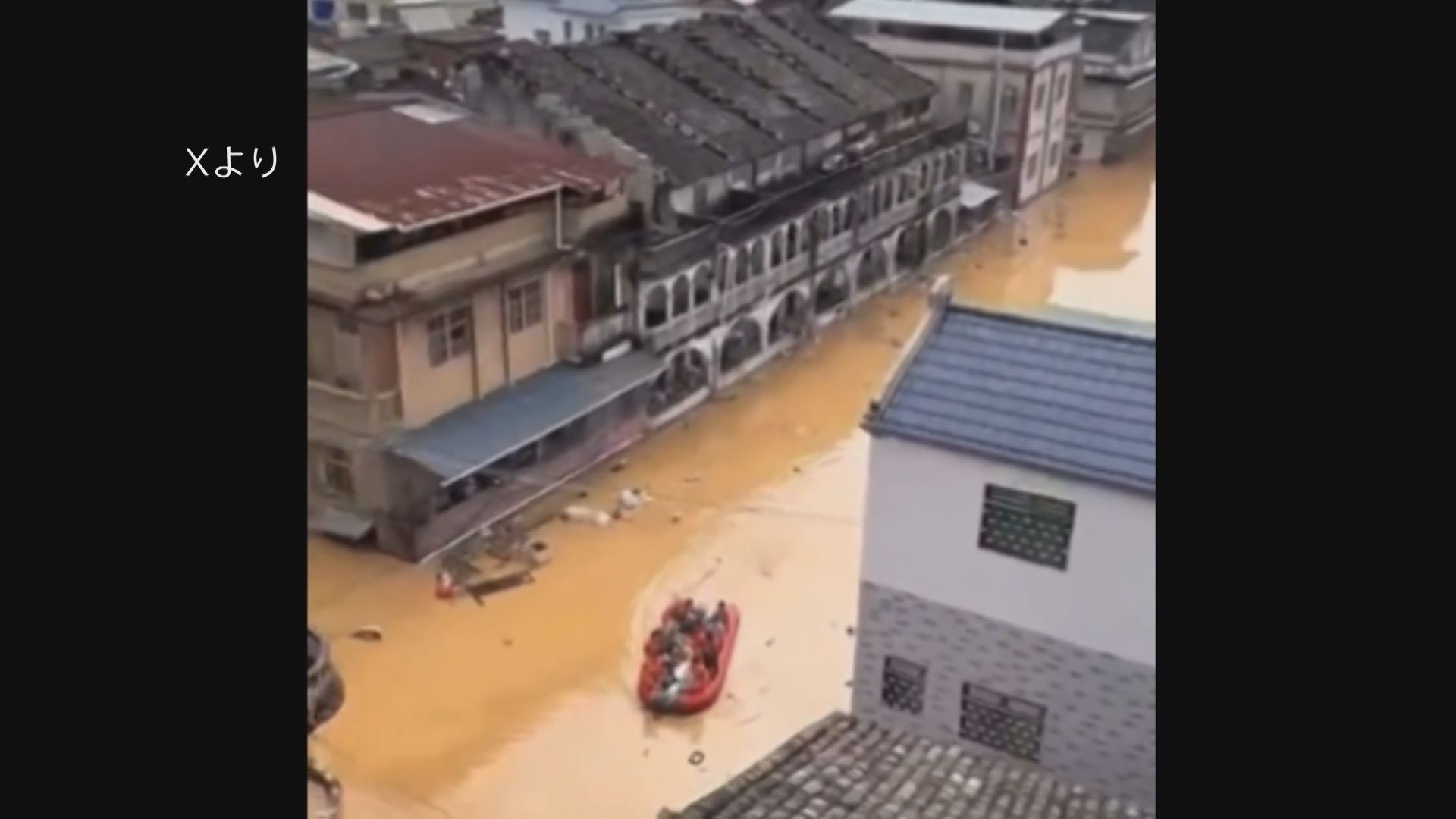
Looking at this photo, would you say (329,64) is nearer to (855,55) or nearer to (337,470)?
(337,470)

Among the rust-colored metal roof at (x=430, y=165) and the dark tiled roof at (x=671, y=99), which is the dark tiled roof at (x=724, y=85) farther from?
the rust-colored metal roof at (x=430, y=165)

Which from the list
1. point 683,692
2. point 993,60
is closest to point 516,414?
point 683,692

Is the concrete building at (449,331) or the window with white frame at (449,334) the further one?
the window with white frame at (449,334)

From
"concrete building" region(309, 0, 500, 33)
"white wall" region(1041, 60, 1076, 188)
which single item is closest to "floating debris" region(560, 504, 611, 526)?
"concrete building" region(309, 0, 500, 33)

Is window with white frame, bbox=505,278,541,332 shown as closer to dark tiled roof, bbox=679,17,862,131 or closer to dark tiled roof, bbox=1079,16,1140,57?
dark tiled roof, bbox=679,17,862,131

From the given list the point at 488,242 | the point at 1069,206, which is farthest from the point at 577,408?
the point at 1069,206

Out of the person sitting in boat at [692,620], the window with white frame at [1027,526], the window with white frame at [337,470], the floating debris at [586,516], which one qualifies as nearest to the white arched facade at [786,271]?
the floating debris at [586,516]
